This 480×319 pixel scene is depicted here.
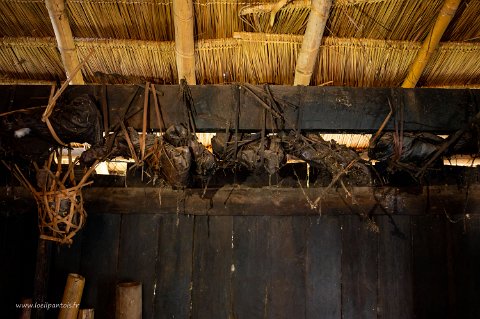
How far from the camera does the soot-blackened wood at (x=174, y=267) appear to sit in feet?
8.30

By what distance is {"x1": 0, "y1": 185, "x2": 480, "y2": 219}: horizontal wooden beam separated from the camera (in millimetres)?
2592

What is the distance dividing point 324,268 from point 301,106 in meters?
1.33

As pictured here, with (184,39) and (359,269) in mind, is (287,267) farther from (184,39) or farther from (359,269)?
(184,39)

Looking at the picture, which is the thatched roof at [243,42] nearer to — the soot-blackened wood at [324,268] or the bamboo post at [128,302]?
the soot-blackened wood at [324,268]

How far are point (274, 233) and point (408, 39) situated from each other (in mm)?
1697

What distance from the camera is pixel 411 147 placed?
79.2 inches

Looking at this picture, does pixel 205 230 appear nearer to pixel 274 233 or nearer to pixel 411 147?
pixel 274 233

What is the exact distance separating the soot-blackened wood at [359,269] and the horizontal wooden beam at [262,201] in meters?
0.14

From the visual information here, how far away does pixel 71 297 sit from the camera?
237 cm

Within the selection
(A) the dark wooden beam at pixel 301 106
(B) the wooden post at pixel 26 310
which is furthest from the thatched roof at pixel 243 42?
(B) the wooden post at pixel 26 310

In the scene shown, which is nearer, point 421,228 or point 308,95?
point 308,95

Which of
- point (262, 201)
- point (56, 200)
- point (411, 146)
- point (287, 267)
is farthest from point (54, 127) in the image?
point (411, 146)

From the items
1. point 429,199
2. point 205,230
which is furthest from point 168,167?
point 429,199

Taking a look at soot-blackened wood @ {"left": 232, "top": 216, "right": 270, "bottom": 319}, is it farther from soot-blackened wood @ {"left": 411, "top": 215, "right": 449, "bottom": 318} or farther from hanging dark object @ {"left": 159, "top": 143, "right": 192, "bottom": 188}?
soot-blackened wood @ {"left": 411, "top": 215, "right": 449, "bottom": 318}
